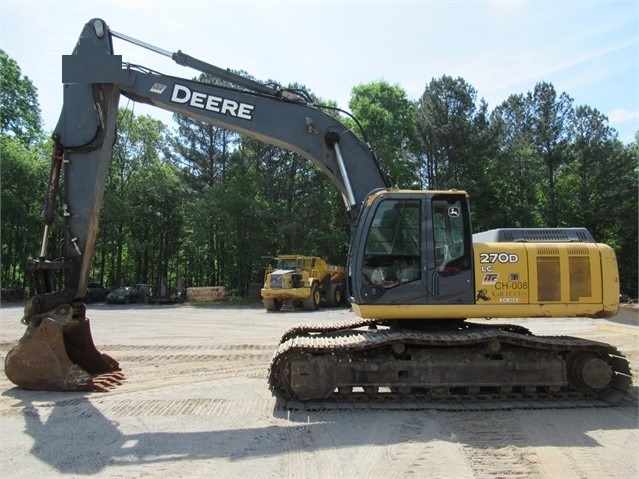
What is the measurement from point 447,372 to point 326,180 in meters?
29.6

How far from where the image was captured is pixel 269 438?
5.17 metres

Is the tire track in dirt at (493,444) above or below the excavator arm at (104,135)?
below

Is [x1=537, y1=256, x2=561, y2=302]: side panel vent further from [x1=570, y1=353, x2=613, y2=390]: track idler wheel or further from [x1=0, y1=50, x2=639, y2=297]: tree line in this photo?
[x1=0, y1=50, x2=639, y2=297]: tree line

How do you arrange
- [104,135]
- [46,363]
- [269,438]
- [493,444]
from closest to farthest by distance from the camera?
[493,444]
[269,438]
[46,363]
[104,135]

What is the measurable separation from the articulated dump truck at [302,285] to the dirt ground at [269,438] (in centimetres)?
1485

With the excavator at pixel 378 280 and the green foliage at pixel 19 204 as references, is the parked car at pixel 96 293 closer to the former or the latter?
the green foliage at pixel 19 204

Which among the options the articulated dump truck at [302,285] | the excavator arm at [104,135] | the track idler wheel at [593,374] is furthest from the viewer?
the articulated dump truck at [302,285]

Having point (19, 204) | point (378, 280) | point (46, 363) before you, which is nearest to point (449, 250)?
point (378, 280)

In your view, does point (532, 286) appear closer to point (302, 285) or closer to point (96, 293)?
point (302, 285)

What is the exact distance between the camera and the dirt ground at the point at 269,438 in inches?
174

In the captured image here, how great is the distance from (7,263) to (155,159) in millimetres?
13838

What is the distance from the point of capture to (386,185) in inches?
297

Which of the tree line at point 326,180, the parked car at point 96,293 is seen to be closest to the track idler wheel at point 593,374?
the tree line at point 326,180

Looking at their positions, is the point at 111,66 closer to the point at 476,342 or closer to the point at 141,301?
the point at 476,342
